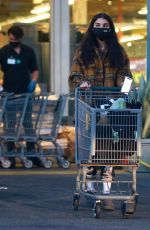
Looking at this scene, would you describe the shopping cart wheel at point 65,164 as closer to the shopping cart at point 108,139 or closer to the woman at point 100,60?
the woman at point 100,60

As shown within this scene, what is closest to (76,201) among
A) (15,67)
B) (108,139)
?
(108,139)

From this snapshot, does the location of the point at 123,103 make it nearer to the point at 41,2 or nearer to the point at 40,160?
the point at 40,160

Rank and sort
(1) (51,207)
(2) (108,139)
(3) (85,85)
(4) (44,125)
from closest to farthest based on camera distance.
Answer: (2) (108,139), (3) (85,85), (1) (51,207), (4) (44,125)

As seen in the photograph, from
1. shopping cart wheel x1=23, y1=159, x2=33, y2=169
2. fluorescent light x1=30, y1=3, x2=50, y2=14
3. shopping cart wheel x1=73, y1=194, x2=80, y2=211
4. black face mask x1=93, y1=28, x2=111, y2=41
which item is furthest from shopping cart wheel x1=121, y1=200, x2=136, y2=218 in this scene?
fluorescent light x1=30, y1=3, x2=50, y2=14

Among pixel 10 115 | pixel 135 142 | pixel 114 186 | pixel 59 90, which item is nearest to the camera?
pixel 135 142

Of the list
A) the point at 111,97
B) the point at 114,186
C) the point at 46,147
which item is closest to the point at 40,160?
the point at 46,147

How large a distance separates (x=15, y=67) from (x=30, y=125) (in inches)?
38.3

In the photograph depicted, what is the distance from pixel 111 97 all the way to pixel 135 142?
0.63m

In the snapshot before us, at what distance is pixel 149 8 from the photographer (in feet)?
39.3

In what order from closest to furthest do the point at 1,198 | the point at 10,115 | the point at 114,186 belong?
the point at 1,198 < the point at 114,186 < the point at 10,115

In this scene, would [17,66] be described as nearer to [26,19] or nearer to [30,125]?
[30,125]

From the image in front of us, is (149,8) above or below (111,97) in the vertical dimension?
above

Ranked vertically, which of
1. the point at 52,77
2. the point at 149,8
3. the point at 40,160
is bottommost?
the point at 40,160

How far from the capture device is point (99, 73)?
8.52 metres
